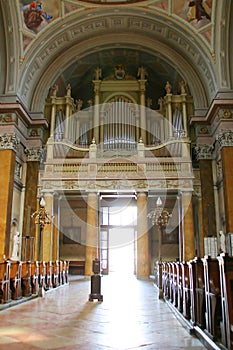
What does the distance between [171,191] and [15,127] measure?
706 centimetres

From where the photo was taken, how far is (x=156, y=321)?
5.29 m

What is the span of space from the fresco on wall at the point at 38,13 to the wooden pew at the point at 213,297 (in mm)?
13547

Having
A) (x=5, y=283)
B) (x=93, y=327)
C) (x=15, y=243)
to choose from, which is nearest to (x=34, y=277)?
(x=5, y=283)

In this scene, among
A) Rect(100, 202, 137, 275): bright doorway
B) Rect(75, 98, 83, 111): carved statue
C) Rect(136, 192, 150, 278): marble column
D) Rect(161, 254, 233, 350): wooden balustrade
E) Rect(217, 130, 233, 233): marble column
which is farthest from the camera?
Rect(100, 202, 137, 275): bright doorway

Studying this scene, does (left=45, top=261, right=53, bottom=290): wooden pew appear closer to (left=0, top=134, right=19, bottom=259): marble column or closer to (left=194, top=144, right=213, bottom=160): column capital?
(left=0, top=134, right=19, bottom=259): marble column

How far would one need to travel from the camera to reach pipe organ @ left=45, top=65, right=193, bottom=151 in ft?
56.2

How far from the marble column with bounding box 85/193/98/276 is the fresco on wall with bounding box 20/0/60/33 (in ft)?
24.0

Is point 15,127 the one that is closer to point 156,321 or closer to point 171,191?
point 171,191

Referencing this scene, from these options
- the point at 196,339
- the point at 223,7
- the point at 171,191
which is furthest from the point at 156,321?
the point at 223,7

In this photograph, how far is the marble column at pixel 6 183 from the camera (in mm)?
12742

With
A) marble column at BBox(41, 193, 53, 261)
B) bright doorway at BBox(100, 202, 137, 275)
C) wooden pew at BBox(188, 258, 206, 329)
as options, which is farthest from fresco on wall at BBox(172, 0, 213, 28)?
wooden pew at BBox(188, 258, 206, 329)

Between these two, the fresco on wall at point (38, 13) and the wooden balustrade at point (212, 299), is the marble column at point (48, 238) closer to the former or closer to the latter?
the fresco on wall at point (38, 13)

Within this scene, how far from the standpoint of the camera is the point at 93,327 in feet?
15.7

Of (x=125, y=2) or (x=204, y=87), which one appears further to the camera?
(x=204, y=87)
